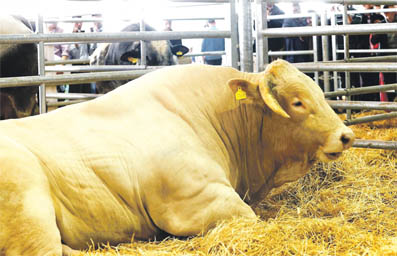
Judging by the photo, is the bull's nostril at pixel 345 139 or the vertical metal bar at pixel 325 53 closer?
the bull's nostril at pixel 345 139

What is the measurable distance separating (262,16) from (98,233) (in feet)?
7.54

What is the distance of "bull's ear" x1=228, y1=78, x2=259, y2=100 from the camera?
3346mm

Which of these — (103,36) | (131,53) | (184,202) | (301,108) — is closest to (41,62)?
(103,36)

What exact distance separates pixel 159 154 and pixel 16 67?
365cm

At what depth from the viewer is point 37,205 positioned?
2555 millimetres

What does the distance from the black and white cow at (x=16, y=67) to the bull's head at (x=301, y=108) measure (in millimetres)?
3439

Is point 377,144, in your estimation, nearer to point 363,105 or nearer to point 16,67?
point 363,105

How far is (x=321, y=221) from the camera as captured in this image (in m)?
2.92

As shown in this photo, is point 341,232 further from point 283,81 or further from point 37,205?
point 37,205

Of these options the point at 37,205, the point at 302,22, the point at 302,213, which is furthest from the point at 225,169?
the point at 302,22

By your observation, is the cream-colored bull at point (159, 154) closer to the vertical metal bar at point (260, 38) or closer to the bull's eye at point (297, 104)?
the bull's eye at point (297, 104)

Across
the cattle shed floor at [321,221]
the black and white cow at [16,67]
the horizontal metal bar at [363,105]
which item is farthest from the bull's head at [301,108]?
the black and white cow at [16,67]

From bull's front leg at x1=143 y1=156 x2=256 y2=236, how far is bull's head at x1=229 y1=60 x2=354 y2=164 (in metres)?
0.61

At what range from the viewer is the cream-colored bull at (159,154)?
2.63 m
